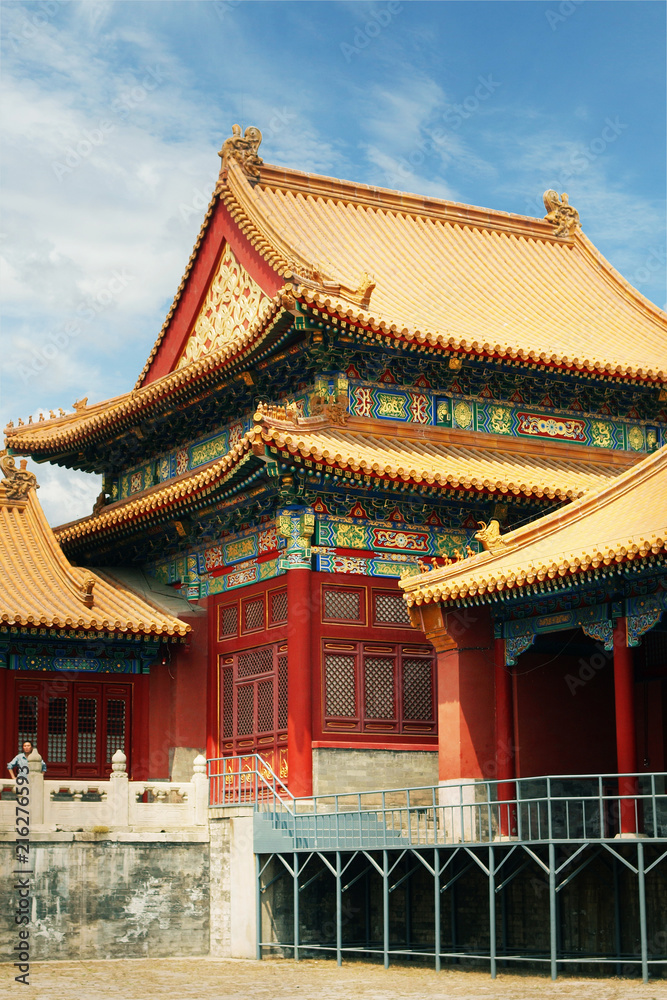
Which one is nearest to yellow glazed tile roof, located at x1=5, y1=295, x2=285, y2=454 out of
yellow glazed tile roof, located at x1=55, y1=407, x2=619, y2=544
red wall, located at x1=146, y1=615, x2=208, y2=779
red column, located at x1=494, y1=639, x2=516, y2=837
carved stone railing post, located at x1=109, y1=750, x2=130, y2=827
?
yellow glazed tile roof, located at x1=55, y1=407, x2=619, y2=544

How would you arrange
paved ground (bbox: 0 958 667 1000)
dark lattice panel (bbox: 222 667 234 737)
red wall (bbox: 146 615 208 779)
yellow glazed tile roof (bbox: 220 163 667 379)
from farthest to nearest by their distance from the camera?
yellow glazed tile roof (bbox: 220 163 667 379)
red wall (bbox: 146 615 208 779)
dark lattice panel (bbox: 222 667 234 737)
paved ground (bbox: 0 958 667 1000)

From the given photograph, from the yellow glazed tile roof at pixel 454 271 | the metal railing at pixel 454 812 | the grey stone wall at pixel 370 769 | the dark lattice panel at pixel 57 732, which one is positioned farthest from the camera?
the yellow glazed tile roof at pixel 454 271

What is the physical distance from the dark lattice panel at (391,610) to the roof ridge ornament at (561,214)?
14.3 m

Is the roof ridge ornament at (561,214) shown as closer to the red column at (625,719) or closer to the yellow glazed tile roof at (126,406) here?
the yellow glazed tile roof at (126,406)

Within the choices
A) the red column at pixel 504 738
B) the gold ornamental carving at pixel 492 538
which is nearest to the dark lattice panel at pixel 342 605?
the gold ornamental carving at pixel 492 538

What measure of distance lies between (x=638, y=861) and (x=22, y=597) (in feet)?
45.0

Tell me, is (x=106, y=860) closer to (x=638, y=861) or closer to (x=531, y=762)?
(x=531, y=762)

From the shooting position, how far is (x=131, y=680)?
2997cm

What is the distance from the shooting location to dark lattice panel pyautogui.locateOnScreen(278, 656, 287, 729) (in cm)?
2784

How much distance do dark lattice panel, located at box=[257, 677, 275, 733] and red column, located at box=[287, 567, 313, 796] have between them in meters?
1.11

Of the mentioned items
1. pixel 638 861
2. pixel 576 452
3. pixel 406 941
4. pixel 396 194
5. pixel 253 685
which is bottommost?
pixel 406 941

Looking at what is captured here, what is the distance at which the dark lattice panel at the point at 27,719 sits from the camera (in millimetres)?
28750

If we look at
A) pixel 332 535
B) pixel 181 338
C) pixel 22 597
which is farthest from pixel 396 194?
pixel 22 597

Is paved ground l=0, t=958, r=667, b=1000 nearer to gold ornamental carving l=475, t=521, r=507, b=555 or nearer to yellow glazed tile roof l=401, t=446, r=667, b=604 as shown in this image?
yellow glazed tile roof l=401, t=446, r=667, b=604
